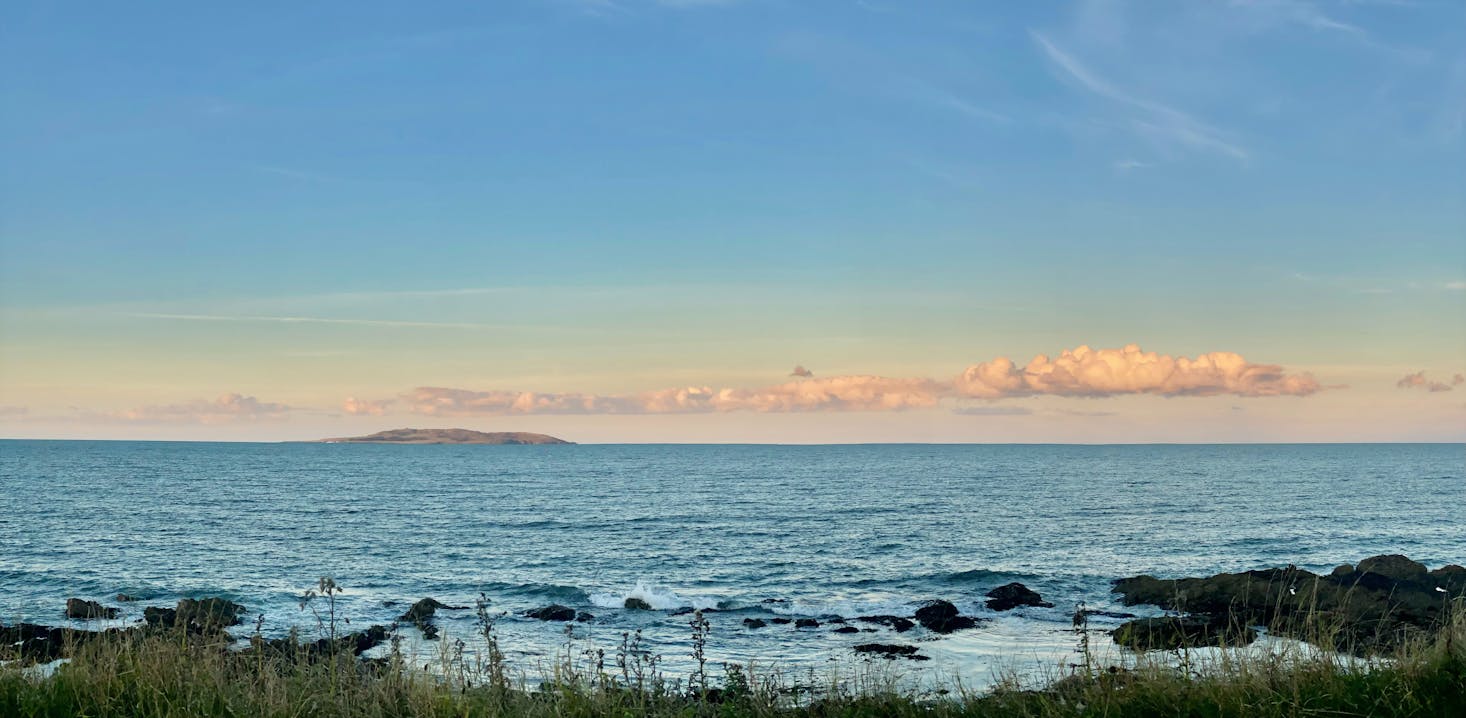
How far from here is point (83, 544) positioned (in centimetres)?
5397

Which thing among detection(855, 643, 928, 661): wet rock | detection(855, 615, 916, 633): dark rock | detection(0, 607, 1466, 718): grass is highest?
detection(0, 607, 1466, 718): grass

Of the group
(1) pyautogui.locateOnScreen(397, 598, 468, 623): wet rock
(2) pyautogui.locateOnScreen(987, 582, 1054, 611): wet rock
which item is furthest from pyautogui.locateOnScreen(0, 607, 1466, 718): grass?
(2) pyautogui.locateOnScreen(987, 582, 1054, 611): wet rock

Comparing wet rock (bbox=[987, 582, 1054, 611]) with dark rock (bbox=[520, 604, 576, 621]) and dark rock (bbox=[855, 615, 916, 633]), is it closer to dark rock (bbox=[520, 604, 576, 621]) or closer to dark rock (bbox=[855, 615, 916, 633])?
dark rock (bbox=[855, 615, 916, 633])

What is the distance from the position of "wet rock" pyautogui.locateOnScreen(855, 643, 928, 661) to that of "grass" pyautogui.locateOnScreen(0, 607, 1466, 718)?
1693 cm

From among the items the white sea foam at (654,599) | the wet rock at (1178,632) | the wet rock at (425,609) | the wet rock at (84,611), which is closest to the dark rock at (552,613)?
the white sea foam at (654,599)

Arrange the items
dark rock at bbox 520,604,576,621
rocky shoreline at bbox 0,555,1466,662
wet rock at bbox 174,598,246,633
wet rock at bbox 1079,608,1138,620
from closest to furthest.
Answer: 1. rocky shoreline at bbox 0,555,1466,662
2. wet rock at bbox 174,598,246,633
3. wet rock at bbox 1079,608,1138,620
4. dark rock at bbox 520,604,576,621

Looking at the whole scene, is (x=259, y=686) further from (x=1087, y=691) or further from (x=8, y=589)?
(x=8, y=589)

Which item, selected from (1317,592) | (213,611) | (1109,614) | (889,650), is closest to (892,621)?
(889,650)

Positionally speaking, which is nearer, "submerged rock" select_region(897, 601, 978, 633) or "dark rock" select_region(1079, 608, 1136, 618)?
"submerged rock" select_region(897, 601, 978, 633)

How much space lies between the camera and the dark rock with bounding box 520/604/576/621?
3266 cm

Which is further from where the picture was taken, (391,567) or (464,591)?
(391,567)

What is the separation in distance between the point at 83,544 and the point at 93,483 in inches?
2616

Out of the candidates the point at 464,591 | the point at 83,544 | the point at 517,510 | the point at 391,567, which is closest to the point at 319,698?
the point at 464,591

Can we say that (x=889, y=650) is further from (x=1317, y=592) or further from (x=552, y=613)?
(x=1317, y=592)
